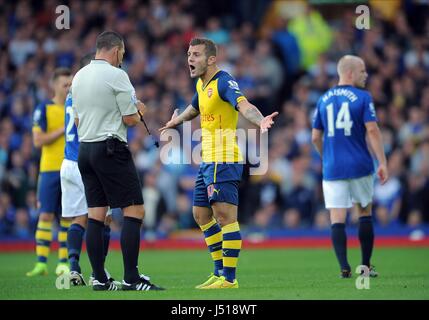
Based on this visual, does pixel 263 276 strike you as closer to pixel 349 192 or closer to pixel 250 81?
pixel 349 192

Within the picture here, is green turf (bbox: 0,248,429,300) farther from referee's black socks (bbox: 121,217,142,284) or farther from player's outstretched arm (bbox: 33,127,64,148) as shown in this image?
player's outstretched arm (bbox: 33,127,64,148)

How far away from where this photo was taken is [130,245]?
32.8 feet

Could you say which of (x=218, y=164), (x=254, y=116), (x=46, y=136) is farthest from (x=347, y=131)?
(x=46, y=136)

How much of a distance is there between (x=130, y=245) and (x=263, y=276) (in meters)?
3.05

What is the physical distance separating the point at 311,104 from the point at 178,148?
3504mm

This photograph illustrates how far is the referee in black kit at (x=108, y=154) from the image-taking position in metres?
10.0

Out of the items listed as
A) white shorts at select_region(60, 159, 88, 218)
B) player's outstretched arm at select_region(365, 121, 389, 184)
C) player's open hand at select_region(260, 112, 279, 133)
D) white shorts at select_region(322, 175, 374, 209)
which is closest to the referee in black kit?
player's open hand at select_region(260, 112, 279, 133)

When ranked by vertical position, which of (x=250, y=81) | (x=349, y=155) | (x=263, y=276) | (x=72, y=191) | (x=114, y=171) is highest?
(x=250, y=81)

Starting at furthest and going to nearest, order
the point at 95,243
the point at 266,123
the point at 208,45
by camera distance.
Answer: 1. the point at 208,45
2. the point at 95,243
3. the point at 266,123

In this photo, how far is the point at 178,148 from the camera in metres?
21.8

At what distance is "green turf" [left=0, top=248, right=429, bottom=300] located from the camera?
9.63 meters
